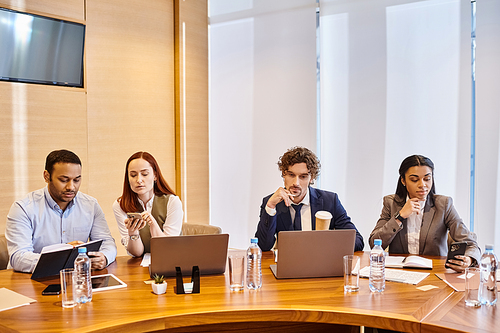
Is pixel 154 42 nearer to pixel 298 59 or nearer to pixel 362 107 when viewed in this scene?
pixel 298 59

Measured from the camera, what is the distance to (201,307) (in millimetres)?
1807

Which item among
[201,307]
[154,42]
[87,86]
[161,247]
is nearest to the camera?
[201,307]

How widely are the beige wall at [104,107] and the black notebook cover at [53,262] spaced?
1.85 m

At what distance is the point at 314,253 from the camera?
2146 millimetres

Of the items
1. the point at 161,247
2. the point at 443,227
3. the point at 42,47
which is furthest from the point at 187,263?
the point at 42,47

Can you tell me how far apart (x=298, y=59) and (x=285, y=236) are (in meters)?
3.17

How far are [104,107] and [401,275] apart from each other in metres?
3.28

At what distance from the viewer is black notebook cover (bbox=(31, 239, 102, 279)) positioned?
2.09 m

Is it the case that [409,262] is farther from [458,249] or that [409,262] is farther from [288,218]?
[288,218]

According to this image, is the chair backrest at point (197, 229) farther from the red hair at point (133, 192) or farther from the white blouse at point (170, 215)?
the red hair at point (133, 192)

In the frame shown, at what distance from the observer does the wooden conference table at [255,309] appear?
1650 millimetres

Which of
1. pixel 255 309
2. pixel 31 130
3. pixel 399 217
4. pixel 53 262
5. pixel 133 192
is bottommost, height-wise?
pixel 255 309

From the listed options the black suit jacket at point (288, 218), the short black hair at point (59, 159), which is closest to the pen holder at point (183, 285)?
the black suit jacket at point (288, 218)

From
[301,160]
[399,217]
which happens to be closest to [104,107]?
[301,160]
